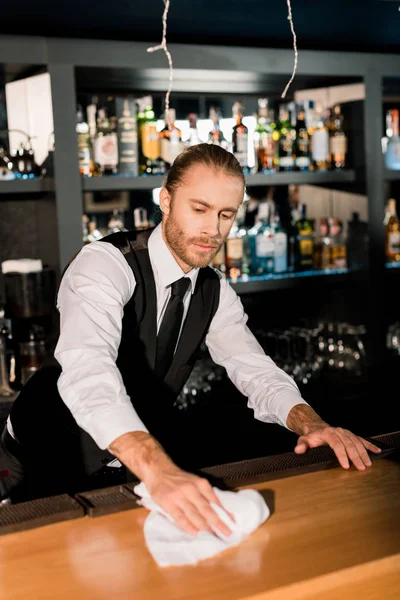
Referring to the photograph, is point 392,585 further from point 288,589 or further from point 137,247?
point 137,247

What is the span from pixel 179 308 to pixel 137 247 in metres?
0.19

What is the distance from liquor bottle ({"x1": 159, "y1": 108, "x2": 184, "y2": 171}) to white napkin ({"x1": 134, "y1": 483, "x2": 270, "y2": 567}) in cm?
198

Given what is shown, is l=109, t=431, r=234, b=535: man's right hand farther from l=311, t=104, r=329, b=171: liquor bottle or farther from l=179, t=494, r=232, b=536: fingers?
l=311, t=104, r=329, b=171: liquor bottle

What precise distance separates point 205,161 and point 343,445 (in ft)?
2.34

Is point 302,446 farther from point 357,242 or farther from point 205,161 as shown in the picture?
point 357,242

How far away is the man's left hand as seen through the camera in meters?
1.55

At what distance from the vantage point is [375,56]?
3.23 m

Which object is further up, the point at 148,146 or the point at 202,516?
the point at 148,146

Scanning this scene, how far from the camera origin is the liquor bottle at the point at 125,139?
9.68ft

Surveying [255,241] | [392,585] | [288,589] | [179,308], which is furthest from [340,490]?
[255,241]

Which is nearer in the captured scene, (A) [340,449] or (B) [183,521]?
(B) [183,521]

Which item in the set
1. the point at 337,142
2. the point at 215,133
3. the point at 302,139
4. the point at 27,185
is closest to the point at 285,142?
the point at 302,139

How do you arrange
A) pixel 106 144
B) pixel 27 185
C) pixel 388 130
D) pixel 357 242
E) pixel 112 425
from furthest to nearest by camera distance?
pixel 388 130, pixel 357 242, pixel 106 144, pixel 27 185, pixel 112 425

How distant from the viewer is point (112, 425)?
1406 mm
